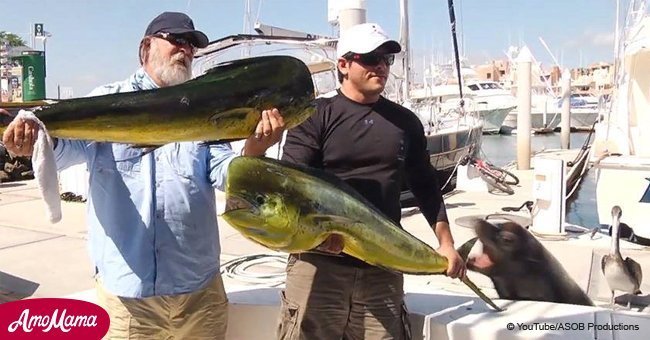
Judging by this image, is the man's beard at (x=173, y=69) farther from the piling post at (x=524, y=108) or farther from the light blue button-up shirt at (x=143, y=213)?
the piling post at (x=524, y=108)

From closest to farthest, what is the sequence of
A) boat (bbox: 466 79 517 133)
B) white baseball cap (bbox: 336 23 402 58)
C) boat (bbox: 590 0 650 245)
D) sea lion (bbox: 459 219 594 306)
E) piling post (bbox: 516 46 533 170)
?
white baseball cap (bbox: 336 23 402 58)
sea lion (bbox: 459 219 594 306)
boat (bbox: 590 0 650 245)
piling post (bbox: 516 46 533 170)
boat (bbox: 466 79 517 133)

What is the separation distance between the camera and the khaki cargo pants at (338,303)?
7.19ft

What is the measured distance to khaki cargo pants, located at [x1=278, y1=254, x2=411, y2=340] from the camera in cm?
219

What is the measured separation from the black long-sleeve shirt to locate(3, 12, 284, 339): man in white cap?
28 centimetres

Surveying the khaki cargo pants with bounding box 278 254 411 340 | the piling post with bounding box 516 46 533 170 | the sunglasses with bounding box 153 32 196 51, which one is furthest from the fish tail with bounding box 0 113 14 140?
the piling post with bounding box 516 46 533 170

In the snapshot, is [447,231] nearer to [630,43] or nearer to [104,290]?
[104,290]

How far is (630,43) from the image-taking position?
31.8 feet

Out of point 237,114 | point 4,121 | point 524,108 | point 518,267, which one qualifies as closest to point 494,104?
point 524,108

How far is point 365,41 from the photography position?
2.12 metres

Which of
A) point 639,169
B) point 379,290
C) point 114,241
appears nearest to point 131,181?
point 114,241

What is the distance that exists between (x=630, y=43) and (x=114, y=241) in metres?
9.79

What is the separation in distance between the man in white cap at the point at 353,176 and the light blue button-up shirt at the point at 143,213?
1.23 ft

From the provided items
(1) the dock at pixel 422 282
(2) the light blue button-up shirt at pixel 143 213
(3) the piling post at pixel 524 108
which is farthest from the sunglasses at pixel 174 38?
(3) the piling post at pixel 524 108

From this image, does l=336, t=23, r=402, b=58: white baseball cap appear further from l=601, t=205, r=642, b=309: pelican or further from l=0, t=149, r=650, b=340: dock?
l=601, t=205, r=642, b=309: pelican
